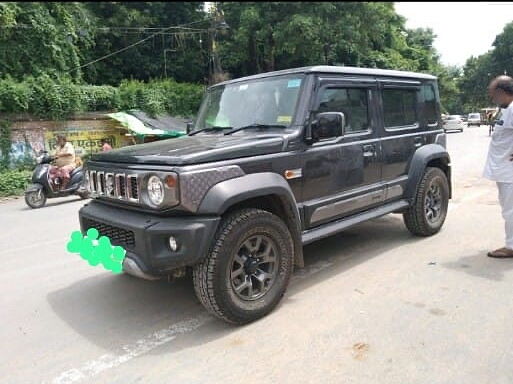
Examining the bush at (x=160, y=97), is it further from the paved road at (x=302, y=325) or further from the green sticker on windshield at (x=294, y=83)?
the green sticker on windshield at (x=294, y=83)

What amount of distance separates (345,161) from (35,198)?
806 centimetres

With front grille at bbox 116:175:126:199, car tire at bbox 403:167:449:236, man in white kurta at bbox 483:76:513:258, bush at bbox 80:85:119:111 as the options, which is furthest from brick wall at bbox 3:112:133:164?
man in white kurta at bbox 483:76:513:258

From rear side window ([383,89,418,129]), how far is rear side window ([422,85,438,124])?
0.27 meters

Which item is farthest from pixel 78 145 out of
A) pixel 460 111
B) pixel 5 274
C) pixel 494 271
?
pixel 460 111

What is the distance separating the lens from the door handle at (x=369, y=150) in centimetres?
448

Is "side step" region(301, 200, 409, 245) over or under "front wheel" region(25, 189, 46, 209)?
under

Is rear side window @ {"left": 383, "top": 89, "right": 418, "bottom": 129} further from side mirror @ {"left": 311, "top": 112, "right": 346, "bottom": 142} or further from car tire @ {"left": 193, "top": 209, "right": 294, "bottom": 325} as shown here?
car tire @ {"left": 193, "top": 209, "right": 294, "bottom": 325}

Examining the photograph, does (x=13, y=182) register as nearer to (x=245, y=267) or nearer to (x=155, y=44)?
(x=245, y=267)

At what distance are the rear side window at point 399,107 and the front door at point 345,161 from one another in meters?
0.24

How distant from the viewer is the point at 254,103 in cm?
422

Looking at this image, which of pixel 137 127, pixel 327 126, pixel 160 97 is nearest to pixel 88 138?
pixel 137 127

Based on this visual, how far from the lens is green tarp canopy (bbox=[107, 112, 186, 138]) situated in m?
18.0

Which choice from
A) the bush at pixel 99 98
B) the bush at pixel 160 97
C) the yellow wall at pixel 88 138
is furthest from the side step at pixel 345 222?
the bush at pixel 160 97

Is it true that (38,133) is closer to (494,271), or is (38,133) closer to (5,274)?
(5,274)
